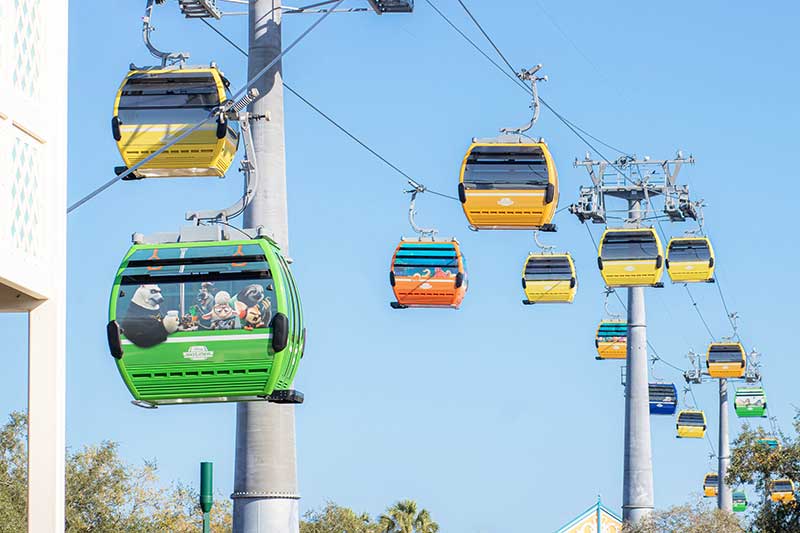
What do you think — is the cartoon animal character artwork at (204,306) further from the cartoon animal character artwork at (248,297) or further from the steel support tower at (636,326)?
the steel support tower at (636,326)

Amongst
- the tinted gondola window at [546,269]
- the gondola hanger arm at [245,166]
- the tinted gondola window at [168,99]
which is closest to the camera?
the gondola hanger arm at [245,166]

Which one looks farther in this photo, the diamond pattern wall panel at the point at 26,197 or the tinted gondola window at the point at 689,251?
the tinted gondola window at the point at 689,251

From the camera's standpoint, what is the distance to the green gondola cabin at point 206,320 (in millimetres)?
11578

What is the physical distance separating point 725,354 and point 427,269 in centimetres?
3173

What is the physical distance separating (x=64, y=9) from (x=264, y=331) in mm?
4065

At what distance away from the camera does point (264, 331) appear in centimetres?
1157

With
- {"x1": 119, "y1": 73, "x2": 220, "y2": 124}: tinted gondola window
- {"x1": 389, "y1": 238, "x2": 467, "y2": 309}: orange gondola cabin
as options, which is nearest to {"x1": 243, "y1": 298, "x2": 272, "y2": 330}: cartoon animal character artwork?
{"x1": 119, "y1": 73, "x2": 220, "y2": 124}: tinted gondola window

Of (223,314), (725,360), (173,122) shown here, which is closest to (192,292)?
(223,314)

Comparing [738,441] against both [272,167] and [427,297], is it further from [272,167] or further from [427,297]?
[272,167]

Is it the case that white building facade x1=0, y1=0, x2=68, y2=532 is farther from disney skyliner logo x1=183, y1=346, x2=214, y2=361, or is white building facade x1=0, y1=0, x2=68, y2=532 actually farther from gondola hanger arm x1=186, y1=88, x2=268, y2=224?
gondola hanger arm x1=186, y1=88, x2=268, y2=224

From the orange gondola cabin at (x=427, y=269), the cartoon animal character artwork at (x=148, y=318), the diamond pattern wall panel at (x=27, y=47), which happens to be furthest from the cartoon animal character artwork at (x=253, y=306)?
the orange gondola cabin at (x=427, y=269)

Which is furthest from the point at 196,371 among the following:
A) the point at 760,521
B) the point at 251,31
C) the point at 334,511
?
the point at 334,511

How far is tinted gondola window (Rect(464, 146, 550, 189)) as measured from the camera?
20.9 metres

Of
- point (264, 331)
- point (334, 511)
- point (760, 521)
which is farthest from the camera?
point (334, 511)
